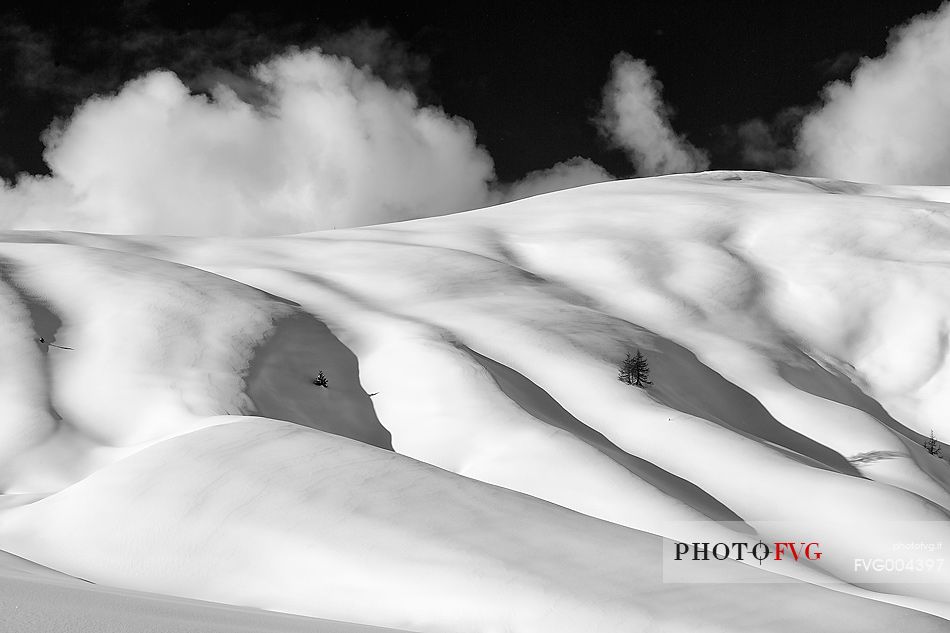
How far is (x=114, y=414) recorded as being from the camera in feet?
46.9

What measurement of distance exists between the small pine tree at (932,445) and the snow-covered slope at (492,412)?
3.15ft

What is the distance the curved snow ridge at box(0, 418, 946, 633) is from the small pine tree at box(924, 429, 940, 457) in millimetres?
18637

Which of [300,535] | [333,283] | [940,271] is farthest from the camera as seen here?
[940,271]

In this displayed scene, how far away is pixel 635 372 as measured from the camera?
19375 mm

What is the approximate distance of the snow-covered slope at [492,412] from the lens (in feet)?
21.1

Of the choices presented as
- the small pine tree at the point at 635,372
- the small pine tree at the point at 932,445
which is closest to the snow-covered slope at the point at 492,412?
the small pine tree at the point at 635,372

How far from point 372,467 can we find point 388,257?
2025 centimetres

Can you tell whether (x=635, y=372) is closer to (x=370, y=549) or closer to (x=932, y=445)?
(x=932, y=445)

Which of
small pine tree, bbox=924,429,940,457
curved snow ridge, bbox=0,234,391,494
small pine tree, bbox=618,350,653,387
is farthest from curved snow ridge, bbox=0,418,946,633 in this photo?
small pine tree, bbox=924,429,940,457

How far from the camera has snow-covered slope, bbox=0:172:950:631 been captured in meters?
6.45

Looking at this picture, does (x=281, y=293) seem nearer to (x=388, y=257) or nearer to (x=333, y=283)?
(x=333, y=283)

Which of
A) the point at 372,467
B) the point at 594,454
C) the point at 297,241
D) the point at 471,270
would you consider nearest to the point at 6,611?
the point at 372,467

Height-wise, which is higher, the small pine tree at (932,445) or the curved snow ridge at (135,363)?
the small pine tree at (932,445)

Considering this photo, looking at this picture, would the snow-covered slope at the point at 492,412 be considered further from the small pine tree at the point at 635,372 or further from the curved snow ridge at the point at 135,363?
the small pine tree at the point at 635,372
